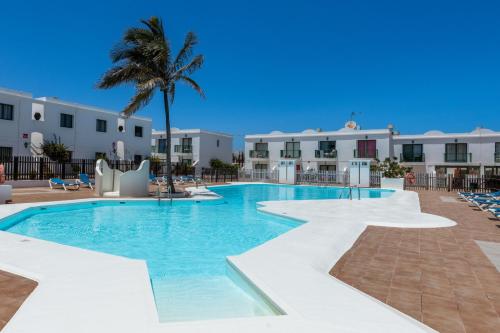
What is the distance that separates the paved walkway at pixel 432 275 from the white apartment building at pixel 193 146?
34.5m

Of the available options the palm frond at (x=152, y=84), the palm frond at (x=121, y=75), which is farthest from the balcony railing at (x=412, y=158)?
the palm frond at (x=121, y=75)

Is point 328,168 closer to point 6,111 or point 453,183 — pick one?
point 453,183

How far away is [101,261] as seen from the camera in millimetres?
4707

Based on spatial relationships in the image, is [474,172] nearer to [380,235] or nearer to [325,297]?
[380,235]

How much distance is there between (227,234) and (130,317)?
584 cm

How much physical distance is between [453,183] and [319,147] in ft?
58.7

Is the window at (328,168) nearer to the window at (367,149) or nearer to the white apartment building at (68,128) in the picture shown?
the window at (367,149)

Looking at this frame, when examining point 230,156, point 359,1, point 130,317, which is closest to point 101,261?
point 130,317

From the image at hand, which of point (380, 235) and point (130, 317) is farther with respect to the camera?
point (380, 235)

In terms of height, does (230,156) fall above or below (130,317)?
above

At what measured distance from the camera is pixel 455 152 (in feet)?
118

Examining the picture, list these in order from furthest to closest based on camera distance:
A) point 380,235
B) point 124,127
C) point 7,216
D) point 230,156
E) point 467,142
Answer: point 230,156
point 467,142
point 124,127
point 7,216
point 380,235

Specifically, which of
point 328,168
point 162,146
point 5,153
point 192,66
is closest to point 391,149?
point 328,168

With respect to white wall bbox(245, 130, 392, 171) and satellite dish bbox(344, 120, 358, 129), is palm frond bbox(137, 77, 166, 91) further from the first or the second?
satellite dish bbox(344, 120, 358, 129)
